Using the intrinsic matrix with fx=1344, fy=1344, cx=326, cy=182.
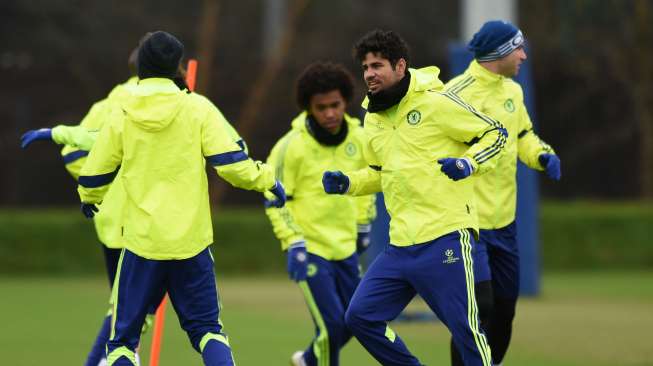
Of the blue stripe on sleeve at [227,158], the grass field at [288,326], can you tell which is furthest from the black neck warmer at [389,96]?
the grass field at [288,326]

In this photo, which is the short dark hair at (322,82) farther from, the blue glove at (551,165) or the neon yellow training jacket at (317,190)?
the blue glove at (551,165)

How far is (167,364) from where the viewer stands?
1006 cm

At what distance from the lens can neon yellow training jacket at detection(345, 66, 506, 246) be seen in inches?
278

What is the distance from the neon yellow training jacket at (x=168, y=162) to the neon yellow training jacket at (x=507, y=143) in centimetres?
195

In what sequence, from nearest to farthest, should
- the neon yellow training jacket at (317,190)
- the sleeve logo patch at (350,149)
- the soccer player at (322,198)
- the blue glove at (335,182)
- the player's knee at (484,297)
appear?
1. the blue glove at (335,182)
2. the player's knee at (484,297)
3. the soccer player at (322,198)
4. the neon yellow training jacket at (317,190)
5. the sleeve logo patch at (350,149)

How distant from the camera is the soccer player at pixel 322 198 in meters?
8.50

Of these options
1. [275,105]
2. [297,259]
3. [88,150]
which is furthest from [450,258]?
[275,105]

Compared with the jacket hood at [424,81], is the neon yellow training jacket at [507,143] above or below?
below

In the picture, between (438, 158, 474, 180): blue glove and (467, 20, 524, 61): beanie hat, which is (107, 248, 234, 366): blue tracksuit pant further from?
(467, 20, 524, 61): beanie hat

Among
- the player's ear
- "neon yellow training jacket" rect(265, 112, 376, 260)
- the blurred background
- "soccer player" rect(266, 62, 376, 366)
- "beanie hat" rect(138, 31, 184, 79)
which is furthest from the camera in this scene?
the blurred background

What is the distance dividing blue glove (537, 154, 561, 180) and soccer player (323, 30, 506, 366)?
95 cm

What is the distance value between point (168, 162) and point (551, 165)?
245cm

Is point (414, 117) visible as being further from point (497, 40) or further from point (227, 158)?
point (497, 40)

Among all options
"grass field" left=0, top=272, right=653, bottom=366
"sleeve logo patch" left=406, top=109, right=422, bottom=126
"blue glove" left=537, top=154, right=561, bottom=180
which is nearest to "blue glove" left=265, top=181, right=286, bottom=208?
"sleeve logo patch" left=406, top=109, right=422, bottom=126
